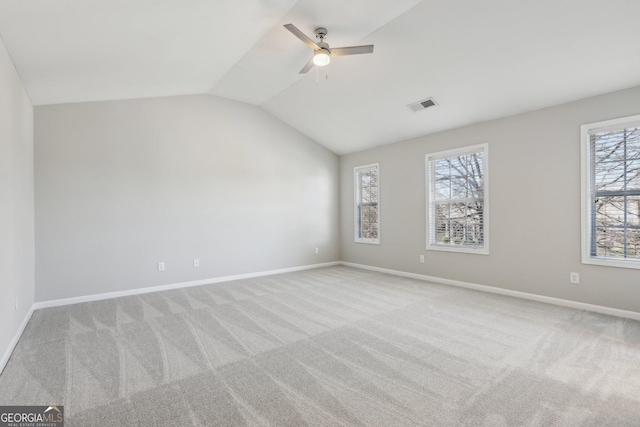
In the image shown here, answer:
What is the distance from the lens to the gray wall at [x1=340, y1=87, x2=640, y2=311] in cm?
330

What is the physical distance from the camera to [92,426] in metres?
1.59

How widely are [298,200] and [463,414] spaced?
183 inches

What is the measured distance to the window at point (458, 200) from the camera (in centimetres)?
432

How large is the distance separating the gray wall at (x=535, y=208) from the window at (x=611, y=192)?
0.08 metres

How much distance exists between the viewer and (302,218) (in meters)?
5.96

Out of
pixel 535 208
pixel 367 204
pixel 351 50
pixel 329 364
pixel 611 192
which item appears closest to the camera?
pixel 329 364

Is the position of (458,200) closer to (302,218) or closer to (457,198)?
(457,198)

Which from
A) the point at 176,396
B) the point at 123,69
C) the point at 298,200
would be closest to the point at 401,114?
the point at 298,200

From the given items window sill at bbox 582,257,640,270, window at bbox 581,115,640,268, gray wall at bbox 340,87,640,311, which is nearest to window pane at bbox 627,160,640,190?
A: window at bbox 581,115,640,268

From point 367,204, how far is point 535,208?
292 cm

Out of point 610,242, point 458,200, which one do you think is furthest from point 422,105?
point 610,242

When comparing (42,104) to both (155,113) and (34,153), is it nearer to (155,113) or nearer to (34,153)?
(34,153)

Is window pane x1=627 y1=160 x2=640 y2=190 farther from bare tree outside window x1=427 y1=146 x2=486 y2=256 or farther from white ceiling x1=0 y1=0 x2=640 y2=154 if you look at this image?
bare tree outside window x1=427 y1=146 x2=486 y2=256

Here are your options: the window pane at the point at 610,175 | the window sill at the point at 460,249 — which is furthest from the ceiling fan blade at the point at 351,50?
the window sill at the point at 460,249
